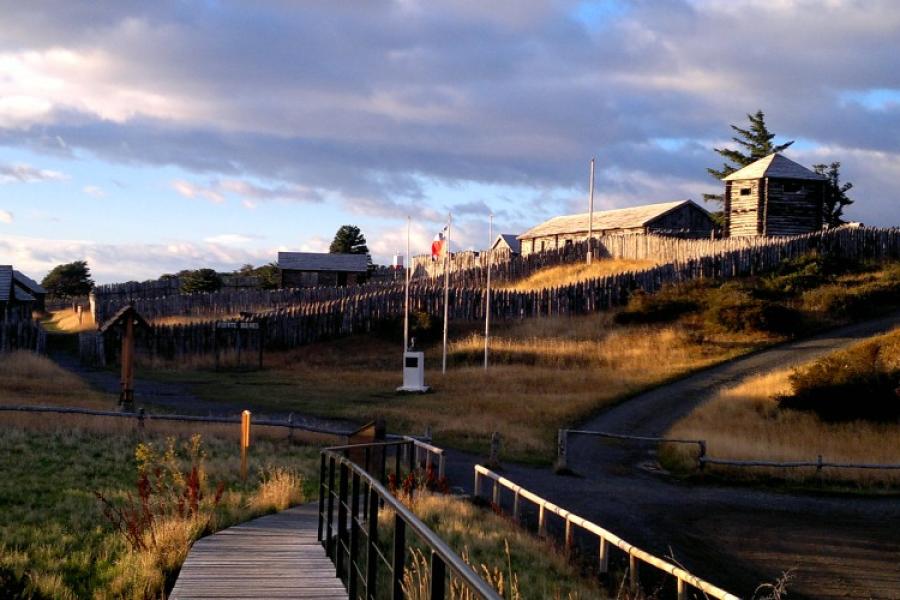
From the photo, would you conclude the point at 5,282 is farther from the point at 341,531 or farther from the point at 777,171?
the point at 341,531

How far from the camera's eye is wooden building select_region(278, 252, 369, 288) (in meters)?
74.5

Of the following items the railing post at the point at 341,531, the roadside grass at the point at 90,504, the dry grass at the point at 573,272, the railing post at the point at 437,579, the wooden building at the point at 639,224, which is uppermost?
the wooden building at the point at 639,224

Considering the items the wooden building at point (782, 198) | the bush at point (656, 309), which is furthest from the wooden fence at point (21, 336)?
the wooden building at point (782, 198)

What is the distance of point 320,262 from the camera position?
75.2m

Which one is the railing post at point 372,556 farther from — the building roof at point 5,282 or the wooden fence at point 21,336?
the building roof at point 5,282

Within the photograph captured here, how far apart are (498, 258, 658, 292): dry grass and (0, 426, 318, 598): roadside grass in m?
38.3

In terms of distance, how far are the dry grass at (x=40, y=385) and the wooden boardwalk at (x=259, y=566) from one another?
58.9 ft

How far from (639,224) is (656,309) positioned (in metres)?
22.7

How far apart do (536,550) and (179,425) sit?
1308 cm

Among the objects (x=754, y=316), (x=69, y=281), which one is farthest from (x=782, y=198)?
(x=69, y=281)

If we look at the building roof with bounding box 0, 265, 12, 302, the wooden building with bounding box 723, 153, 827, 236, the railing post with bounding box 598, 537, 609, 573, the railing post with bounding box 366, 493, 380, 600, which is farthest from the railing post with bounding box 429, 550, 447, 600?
the wooden building with bounding box 723, 153, 827, 236

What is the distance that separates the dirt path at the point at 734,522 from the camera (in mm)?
15297

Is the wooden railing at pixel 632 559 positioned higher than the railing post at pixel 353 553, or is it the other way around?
the railing post at pixel 353 553

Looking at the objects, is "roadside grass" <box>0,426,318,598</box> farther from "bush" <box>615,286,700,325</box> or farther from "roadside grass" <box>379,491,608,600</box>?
"bush" <box>615,286,700,325</box>
